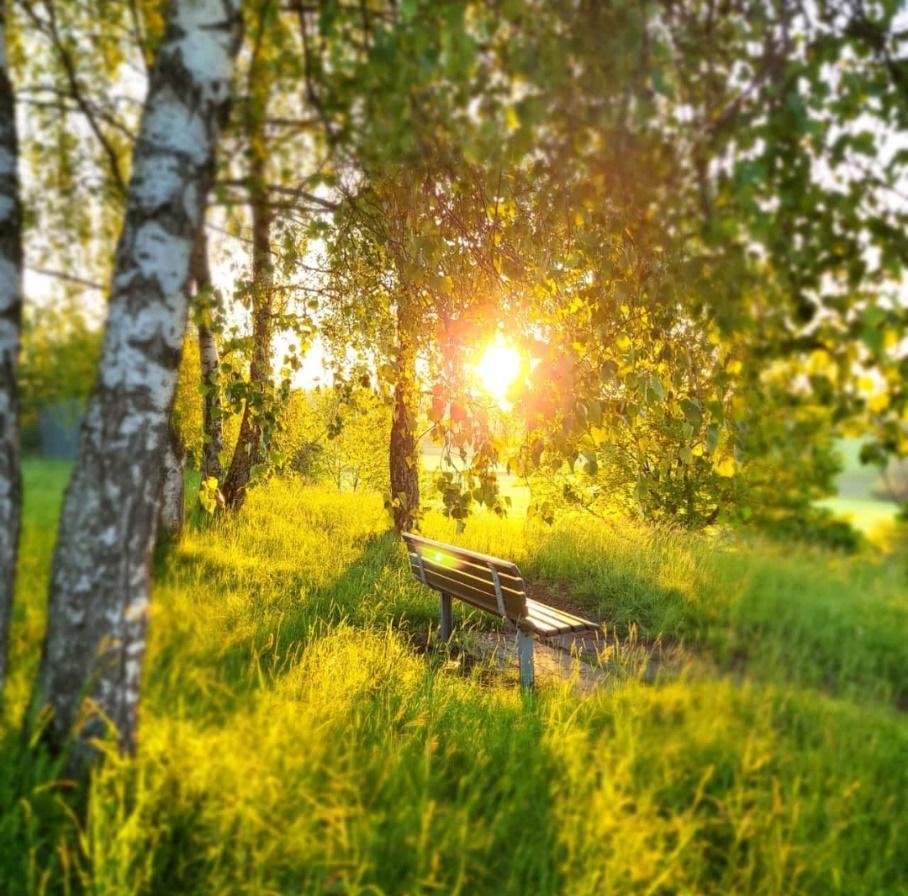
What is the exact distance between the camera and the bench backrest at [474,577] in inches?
175

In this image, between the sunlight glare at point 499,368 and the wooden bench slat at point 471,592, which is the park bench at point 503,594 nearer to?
the wooden bench slat at point 471,592

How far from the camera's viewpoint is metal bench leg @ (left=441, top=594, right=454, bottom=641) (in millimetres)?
5754

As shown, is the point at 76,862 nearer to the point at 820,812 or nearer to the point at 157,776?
the point at 157,776

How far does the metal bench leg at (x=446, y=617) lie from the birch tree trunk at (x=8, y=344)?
3.86 metres

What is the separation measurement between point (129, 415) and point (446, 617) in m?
4.09

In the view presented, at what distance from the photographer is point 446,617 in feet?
19.1

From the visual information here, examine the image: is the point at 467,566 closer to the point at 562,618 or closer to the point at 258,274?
the point at 562,618

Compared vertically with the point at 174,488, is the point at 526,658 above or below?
below

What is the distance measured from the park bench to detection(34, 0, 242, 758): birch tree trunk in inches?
100

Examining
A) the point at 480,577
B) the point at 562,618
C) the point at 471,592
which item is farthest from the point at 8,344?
the point at 562,618

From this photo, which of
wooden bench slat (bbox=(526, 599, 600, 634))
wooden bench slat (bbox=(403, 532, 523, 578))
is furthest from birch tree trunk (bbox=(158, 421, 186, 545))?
wooden bench slat (bbox=(526, 599, 600, 634))

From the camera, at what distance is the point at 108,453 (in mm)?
2121

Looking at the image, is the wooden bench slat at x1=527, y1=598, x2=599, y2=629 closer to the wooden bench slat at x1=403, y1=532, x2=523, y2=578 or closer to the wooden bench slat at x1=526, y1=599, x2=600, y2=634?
the wooden bench slat at x1=526, y1=599, x2=600, y2=634

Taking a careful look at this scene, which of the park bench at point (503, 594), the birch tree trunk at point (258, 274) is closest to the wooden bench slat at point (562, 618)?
the park bench at point (503, 594)
